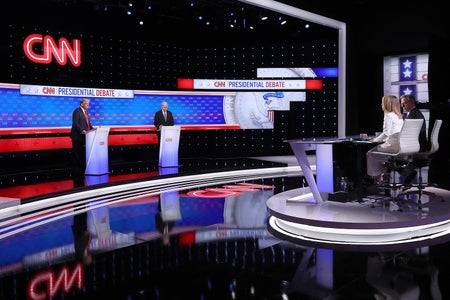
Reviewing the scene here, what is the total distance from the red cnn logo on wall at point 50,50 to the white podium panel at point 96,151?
98.8 inches

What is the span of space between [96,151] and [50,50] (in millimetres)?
2859

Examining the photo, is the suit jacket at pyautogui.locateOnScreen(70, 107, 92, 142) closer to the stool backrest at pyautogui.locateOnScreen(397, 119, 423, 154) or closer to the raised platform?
the raised platform

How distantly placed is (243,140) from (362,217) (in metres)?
7.79

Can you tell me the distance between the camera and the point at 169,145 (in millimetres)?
8586

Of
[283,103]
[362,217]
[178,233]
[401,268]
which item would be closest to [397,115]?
[362,217]

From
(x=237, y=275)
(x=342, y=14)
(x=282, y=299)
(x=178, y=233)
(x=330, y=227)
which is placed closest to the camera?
(x=282, y=299)

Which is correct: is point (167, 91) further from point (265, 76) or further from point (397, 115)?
point (397, 115)

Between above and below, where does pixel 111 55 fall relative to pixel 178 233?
above

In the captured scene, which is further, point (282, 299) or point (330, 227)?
point (330, 227)

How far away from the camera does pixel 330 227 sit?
3656 millimetres

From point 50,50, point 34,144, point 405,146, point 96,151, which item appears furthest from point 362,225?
point 50,50

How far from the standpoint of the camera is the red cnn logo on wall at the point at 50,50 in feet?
27.7

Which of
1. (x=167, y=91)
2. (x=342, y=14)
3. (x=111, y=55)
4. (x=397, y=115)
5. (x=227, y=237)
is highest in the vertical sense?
(x=342, y=14)

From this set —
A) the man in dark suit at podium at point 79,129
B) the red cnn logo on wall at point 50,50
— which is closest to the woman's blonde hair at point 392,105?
the man in dark suit at podium at point 79,129
